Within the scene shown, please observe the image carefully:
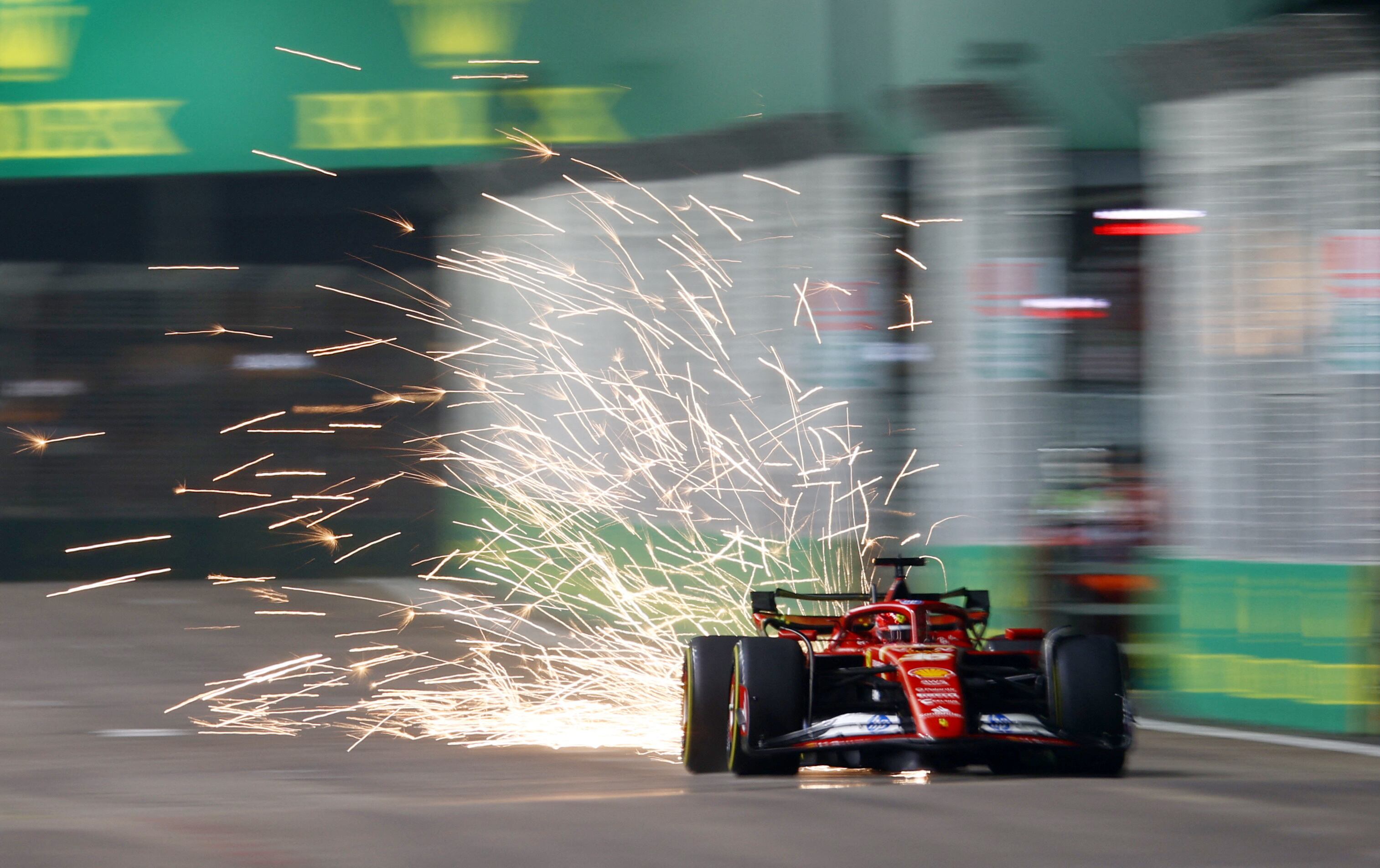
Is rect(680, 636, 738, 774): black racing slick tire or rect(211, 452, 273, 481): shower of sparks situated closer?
rect(680, 636, 738, 774): black racing slick tire

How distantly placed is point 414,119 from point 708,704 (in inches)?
424

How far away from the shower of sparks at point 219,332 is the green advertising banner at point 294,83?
2.06 m

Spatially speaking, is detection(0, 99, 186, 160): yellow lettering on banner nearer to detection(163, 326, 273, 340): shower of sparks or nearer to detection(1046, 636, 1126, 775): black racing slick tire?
detection(163, 326, 273, 340): shower of sparks

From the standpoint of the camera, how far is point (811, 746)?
8562mm

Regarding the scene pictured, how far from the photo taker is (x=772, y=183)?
593 inches

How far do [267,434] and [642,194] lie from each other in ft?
21.1

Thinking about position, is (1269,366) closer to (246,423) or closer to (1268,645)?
(1268,645)

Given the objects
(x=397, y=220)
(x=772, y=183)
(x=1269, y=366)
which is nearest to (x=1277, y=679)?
(x=1269, y=366)

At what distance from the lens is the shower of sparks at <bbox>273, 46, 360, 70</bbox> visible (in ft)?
60.0

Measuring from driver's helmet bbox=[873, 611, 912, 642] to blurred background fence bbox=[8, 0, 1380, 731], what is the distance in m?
2.93

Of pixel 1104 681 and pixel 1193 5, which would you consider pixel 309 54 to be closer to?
pixel 1193 5

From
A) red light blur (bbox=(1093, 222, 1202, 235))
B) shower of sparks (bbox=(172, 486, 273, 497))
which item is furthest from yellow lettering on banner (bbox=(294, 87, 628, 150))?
red light blur (bbox=(1093, 222, 1202, 235))

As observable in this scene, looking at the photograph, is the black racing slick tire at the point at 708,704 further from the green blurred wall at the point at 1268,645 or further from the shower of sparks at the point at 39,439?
the shower of sparks at the point at 39,439

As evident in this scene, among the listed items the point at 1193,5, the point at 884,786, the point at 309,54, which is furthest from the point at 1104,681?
the point at 309,54
